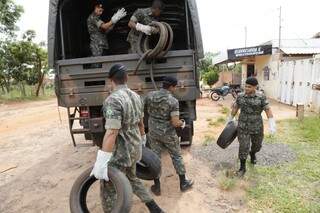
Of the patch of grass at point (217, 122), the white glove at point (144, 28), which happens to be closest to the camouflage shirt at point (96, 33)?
the white glove at point (144, 28)

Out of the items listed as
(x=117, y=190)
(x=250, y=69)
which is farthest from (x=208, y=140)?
(x=250, y=69)

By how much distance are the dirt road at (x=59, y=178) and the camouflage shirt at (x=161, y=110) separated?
2.73 feet

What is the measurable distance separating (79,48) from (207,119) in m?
5.86

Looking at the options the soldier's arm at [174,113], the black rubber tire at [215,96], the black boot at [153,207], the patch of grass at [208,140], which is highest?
the soldier's arm at [174,113]

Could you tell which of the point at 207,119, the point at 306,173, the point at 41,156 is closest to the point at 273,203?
the point at 306,173

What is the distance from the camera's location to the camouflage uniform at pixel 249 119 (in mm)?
5574

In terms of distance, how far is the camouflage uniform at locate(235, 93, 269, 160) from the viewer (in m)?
5.57

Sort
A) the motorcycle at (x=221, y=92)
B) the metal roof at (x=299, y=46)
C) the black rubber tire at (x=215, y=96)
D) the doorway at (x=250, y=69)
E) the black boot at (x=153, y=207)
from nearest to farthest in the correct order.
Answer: the black boot at (x=153, y=207)
the metal roof at (x=299, y=46)
the motorcycle at (x=221, y=92)
the black rubber tire at (x=215, y=96)
the doorway at (x=250, y=69)

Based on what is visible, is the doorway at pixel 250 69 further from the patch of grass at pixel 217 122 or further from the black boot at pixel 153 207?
the black boot at pixel 153 207

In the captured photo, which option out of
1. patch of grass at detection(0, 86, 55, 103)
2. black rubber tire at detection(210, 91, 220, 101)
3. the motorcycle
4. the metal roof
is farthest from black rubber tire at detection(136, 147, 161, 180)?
patch of grass at detection(0, 86, 55, 103)

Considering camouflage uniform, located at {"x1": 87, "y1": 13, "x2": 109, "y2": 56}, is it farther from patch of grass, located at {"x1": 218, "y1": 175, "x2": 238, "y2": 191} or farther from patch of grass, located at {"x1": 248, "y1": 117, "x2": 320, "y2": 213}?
patch of grass, located at {"x1": 248, "y1": 117, "x2": 320, "y2": 213}

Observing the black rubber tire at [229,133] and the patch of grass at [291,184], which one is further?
the black rubber tire at [229,133]

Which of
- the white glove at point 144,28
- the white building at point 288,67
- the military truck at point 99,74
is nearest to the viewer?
the military truck at point 99,74

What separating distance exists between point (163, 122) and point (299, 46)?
16.0 m
